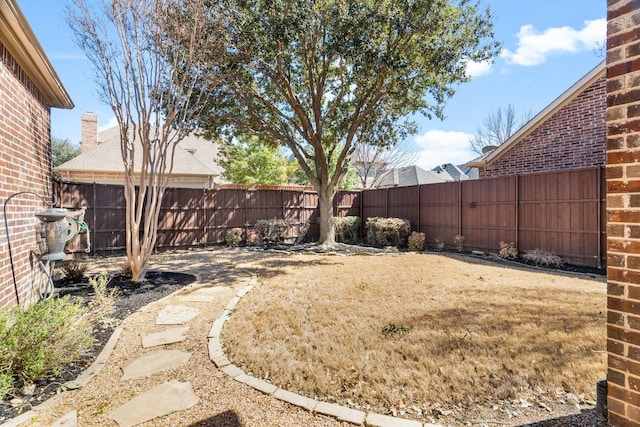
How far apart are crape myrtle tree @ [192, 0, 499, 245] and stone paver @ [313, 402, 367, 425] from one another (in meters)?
6.55

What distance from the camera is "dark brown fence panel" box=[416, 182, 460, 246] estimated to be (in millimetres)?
9867

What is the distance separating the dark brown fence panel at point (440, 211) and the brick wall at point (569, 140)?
1.87 meters

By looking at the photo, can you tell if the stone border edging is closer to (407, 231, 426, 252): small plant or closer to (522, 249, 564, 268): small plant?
(522, 249, 564, 268): small plant

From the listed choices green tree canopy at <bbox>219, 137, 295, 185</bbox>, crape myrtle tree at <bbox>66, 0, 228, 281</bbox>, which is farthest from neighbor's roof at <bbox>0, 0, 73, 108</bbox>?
green tree canopy at <bbox>219, 137, 295, 185</bbox>

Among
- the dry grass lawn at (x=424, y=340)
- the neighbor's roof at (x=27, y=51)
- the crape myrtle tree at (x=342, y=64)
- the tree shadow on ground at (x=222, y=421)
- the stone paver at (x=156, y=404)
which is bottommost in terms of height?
the stone paver at (x=156, y=404)

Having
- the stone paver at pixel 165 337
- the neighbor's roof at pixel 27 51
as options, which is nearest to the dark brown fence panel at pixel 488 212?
the stone paver at pixel 165 337

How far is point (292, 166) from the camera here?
19.6 m

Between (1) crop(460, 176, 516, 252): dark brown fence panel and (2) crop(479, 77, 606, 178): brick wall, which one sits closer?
(2) crop(479, 77, 606, 178): brick wall

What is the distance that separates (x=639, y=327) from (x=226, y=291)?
4557mm

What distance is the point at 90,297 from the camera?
429cm

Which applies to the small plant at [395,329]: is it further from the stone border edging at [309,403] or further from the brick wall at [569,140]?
the brick wall at [569,140]

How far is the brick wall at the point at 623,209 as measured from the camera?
1472mm

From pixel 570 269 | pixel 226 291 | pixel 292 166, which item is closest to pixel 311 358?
pixel 226 291

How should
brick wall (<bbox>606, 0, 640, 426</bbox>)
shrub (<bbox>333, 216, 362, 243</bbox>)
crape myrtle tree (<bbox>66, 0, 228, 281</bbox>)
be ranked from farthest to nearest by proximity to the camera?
shrub (<bbox>333, 216, 362, 243</bbox>) → crape myrtle tree (<bbox>66, 0, 228, 281</bbox>) → brick wall (<bbox>606, 0, 640, 426</bbox>)
